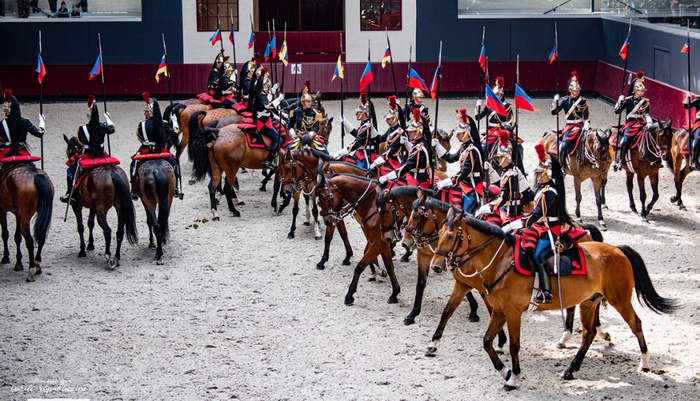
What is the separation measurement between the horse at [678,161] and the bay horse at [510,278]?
29.0 ft

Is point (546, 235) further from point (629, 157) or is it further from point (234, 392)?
point (629, 157)

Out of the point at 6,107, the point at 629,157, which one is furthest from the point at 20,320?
the point at 629,157

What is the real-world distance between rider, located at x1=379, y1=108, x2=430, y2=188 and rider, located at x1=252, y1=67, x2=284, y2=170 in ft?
16.6

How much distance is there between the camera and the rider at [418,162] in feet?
51.3

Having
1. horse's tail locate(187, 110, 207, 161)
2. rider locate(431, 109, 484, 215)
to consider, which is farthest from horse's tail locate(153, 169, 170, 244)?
horse's tail locate(187, 110, 207, 161)

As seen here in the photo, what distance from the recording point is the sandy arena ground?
1176 cm

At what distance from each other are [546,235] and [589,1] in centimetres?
2338

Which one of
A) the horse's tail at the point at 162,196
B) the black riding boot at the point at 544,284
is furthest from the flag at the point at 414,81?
the black riding boot at the point at 544,284

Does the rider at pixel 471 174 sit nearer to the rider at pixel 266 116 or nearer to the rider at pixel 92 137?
the rider at pixel 92 137

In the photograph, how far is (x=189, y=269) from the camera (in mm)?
16750

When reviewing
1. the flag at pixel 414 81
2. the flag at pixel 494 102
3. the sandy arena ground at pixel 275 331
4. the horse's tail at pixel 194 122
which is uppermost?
the flag at pixel 414 81

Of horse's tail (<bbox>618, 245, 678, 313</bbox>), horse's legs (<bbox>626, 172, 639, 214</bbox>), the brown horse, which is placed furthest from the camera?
horse's legs (<bbox>626, 172, 639, 214</bbox>)

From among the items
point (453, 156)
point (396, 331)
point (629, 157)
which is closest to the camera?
point (396, 331)

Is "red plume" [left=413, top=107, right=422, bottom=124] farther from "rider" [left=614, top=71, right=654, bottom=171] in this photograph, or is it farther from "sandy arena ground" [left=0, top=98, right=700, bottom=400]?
"rider" [left=614, top=71, right=654, bottom=171]
